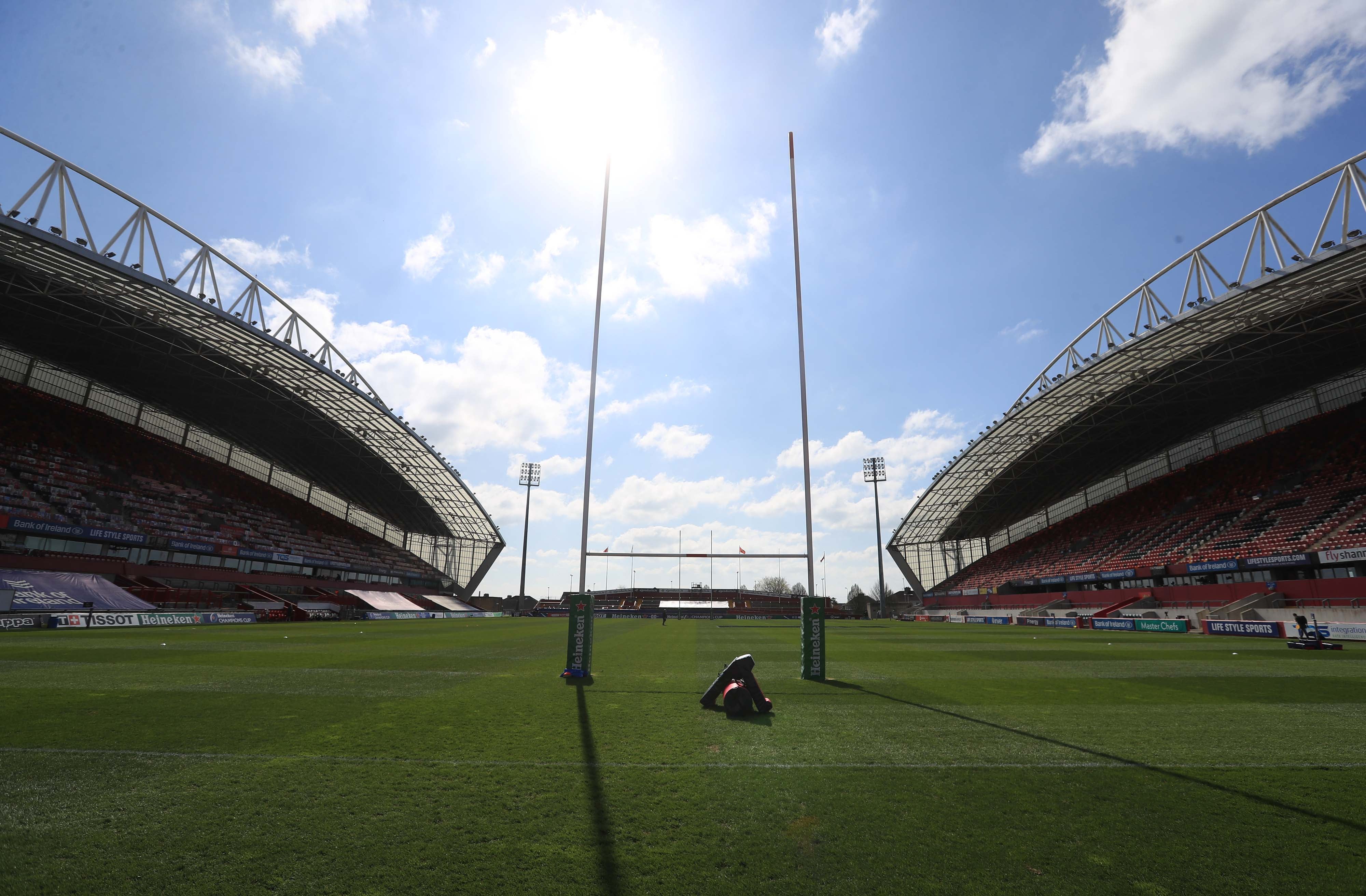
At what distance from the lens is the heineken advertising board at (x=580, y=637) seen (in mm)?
12766

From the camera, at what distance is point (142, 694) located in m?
9.70

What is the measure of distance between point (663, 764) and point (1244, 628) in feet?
106

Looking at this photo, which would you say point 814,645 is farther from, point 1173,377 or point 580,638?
point 1173,377

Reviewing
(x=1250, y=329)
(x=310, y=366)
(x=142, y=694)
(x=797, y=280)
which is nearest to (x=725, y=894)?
(x=142, y=694)

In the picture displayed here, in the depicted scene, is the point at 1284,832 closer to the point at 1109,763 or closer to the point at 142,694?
the point at 1109,763

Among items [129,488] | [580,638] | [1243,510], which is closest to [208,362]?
[129,488]

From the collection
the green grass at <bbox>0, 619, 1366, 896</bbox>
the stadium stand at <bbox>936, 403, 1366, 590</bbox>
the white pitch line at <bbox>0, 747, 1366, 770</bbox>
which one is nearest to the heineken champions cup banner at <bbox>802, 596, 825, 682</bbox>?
the green grass at <bbox>0, 619, 1366, 896</bbox>

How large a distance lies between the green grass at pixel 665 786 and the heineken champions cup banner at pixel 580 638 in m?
1.01

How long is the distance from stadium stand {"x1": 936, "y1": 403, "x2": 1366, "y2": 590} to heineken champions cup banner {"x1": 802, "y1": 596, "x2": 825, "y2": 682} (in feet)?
110

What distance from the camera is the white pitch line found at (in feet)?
20.5

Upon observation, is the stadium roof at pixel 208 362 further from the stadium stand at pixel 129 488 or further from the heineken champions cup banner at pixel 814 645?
the heineken champions cup banner at pixel 814 645

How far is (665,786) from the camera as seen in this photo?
5.66 metres

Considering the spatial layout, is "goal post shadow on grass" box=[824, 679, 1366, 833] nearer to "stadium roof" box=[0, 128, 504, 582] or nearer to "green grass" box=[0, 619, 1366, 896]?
"green grass" box=[0, 619, 1366, 896]

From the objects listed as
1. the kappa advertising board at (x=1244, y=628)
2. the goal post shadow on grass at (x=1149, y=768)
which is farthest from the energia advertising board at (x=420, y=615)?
the kappa advertising board at (x=1244, y=628)
